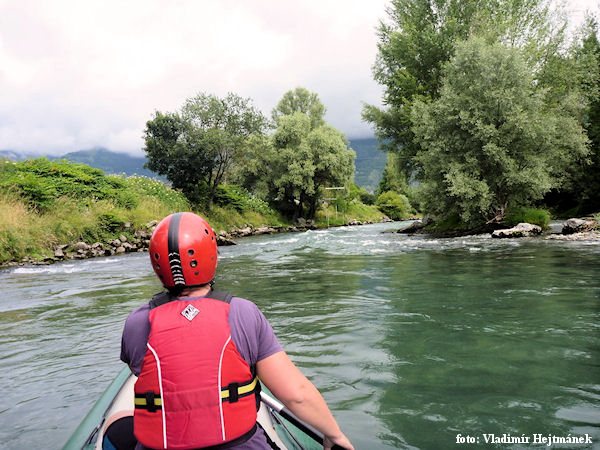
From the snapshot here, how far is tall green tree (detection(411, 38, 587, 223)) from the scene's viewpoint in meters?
17.1

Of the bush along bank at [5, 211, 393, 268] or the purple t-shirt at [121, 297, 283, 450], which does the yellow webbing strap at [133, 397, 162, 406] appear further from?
the bush along bank at [5, 211, 393, 268]

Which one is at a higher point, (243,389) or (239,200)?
(239,200)

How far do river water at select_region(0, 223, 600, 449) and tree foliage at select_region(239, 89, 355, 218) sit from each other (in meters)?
24.8

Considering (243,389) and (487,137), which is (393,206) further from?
(243,389)

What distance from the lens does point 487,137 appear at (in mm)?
17438

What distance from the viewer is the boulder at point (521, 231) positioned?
16156 millimetres

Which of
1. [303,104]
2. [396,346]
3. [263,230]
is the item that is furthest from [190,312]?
[303,104]

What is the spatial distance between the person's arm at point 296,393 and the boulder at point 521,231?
16465mm

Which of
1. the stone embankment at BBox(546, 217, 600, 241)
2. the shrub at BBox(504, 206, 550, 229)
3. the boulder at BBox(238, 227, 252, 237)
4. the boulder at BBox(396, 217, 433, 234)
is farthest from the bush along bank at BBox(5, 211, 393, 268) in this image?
the stone embankment at BBox(546, 217, 600, 241)

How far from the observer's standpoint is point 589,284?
7113 millimetres

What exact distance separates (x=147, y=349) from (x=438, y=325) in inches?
174

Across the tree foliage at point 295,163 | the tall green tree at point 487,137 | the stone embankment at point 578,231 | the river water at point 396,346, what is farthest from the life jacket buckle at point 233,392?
the tree foliage at point 295,163

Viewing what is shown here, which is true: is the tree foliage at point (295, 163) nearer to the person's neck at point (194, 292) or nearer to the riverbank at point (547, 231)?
the riverbank at point (547, 231)

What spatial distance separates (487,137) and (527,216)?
150 inches
